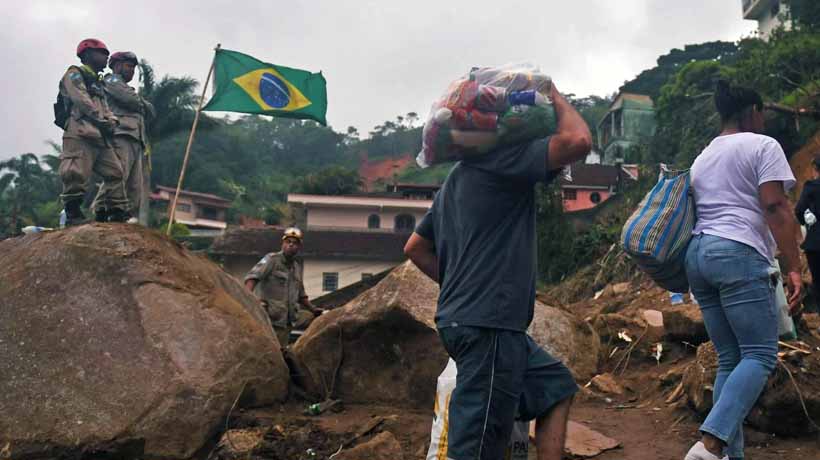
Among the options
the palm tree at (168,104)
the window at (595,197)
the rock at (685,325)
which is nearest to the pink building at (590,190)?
the window at (595,197)

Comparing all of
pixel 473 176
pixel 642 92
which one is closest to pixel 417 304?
pixel 473 176

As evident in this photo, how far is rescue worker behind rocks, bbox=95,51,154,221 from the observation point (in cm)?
686

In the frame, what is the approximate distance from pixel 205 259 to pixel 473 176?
408 cm

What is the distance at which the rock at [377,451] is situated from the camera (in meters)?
3.89

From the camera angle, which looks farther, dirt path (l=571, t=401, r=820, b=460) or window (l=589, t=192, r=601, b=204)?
window (l=589, t=192, r=601, b=204)

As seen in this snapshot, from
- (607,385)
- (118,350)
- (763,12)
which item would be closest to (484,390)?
(118,350)

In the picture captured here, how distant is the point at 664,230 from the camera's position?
3.13 m

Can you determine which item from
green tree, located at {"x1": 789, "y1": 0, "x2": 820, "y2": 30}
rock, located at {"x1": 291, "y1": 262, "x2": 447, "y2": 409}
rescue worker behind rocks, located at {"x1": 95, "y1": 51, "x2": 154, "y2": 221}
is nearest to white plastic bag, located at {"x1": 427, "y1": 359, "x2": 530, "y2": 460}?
rock, located at {"x1": 291, "y1": 262, "x2": 447, "y2": 409}

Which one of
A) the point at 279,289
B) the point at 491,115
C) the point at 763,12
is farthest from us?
the point at 763,12

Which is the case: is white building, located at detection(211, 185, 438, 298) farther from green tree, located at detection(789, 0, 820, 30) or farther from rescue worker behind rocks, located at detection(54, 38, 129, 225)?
rescue worker behind rocks, located at detection(54, 38, 129, 225)

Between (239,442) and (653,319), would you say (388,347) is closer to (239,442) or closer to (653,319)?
(239,442)

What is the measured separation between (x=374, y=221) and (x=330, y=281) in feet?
21.2

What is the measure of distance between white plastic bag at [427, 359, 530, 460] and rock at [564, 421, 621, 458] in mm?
1246

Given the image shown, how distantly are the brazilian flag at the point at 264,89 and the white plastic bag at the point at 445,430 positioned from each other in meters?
6.69
